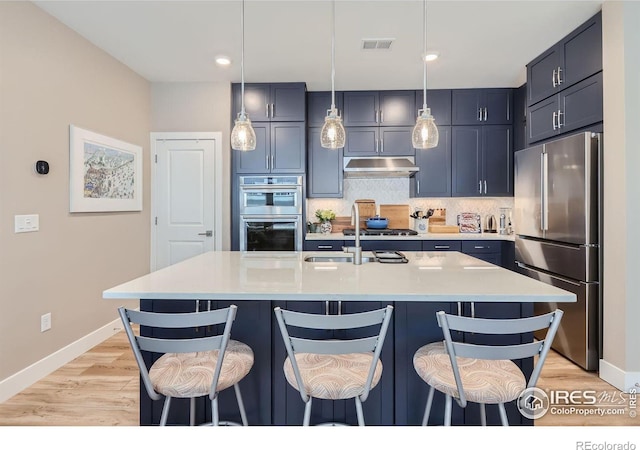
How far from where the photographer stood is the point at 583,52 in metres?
2.77

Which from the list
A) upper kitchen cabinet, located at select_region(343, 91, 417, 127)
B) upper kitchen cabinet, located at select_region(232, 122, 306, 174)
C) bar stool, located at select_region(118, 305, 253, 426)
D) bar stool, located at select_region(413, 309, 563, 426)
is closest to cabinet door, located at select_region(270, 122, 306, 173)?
upper kitchen cabinet, located at select_region(232, 122, 306, 174)

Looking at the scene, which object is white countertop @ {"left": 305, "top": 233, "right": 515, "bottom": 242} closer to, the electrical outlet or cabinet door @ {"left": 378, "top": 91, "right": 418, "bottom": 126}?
cabinet door @ {"left": 378, "top": 91, "right": 418, "bottom": 126}

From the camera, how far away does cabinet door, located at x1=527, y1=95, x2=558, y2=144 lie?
316cm

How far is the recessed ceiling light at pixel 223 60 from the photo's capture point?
3.40 m

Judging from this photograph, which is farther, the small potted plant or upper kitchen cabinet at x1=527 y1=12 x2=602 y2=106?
the small potted plant

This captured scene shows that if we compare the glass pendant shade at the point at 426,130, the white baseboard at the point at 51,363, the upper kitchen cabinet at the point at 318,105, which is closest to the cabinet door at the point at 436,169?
the upper kitchen cabinet at the point at 318,105

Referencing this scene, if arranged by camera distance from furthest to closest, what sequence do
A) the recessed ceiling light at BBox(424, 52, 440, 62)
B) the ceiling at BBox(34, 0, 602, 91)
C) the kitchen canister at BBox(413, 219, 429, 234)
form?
the kitchen canister at BBox(413, 219, 429, 234) < the recessed ceiling light at BBox(424, 52, 440, 62) < the ceiling at BBox(34, 0, 602, 91)

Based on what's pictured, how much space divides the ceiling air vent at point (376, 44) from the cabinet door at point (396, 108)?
3.65ft

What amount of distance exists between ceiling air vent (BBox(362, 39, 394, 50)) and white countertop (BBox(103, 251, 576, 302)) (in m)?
1.94

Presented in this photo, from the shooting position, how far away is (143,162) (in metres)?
3.99

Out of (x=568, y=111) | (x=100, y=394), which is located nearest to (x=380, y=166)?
(x=568, y=111)

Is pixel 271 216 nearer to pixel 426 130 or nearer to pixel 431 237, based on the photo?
pixel 431 237

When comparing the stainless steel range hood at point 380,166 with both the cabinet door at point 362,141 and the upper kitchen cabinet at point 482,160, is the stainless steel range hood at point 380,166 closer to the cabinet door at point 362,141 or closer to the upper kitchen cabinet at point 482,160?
the cabinet door at point 362,141
